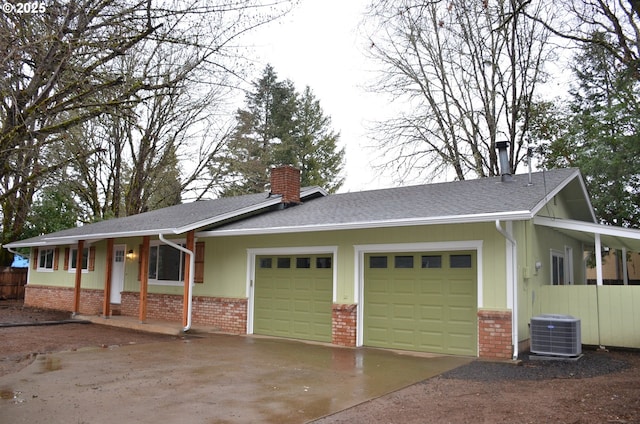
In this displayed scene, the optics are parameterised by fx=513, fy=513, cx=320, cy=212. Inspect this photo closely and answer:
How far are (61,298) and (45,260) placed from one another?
2465mm

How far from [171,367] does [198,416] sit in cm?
300

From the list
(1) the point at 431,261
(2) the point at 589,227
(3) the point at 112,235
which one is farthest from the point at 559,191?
(3) the point at 112,235

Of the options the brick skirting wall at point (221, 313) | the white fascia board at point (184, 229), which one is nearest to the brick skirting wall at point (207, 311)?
the brick skirting wall at point (221, 313)

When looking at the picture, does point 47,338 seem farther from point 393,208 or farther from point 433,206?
point 433,206

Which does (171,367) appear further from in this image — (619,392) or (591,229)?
(591,229)

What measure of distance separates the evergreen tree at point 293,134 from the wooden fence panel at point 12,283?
44.4ft

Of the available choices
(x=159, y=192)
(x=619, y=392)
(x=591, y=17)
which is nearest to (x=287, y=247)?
(x=619, y=392)

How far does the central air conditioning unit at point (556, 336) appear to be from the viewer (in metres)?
8.52

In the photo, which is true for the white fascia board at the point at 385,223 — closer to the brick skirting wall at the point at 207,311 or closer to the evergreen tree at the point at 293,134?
the brick skirting wall at the point at 207,311

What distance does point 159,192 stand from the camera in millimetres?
29172

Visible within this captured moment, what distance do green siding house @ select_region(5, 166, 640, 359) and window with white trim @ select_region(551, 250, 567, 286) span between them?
0.15 ft

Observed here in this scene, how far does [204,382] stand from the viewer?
717 cm

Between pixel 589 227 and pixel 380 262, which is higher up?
pixel 589 227

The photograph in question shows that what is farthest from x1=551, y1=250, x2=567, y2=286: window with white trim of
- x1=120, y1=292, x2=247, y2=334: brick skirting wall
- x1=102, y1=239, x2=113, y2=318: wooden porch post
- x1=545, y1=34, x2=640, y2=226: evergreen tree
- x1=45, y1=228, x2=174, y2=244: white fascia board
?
x1=102, y1=239, x2=113, y2=318: wooden porch post
